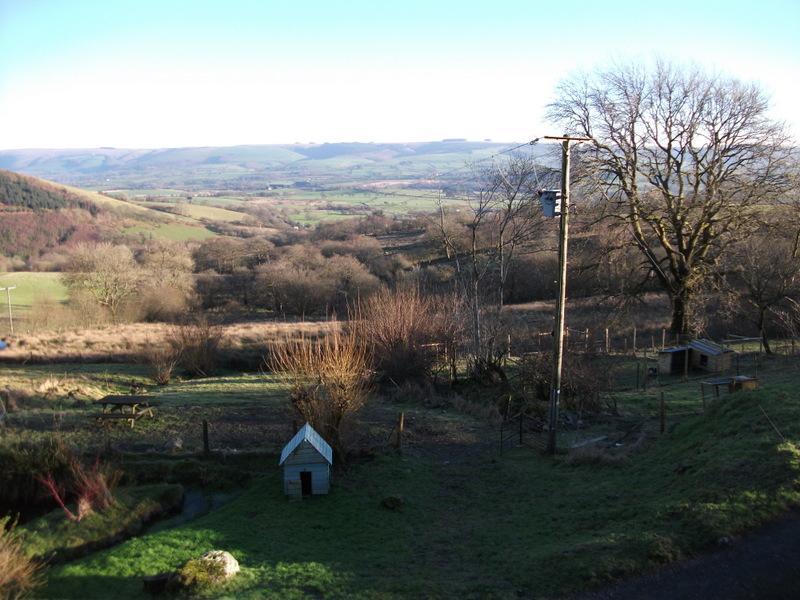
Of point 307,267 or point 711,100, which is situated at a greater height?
point 711,100

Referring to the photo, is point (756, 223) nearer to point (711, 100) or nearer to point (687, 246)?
point (687, 246)

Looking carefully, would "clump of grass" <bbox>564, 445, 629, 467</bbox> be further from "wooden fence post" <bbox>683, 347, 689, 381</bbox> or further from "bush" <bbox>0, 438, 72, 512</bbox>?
"bush" <bbox>0, 438, 72, 512</bbox>

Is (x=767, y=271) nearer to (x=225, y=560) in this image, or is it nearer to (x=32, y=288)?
(x=225, y=560)

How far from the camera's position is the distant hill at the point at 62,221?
86188 millimetres

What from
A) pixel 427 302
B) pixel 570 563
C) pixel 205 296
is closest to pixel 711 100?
pixel 427 302

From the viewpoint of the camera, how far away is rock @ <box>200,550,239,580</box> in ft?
30.4

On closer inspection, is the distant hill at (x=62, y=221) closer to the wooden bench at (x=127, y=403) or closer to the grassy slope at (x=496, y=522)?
the wooden bench at (x=127, y=403)

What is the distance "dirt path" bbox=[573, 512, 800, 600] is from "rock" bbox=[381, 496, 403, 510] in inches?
207

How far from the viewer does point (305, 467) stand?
514 inches

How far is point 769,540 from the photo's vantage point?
345 inches

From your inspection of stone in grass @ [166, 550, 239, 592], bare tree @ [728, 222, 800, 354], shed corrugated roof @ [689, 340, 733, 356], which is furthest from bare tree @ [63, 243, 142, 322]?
stone in grass @ [166, 550, 239, 592]

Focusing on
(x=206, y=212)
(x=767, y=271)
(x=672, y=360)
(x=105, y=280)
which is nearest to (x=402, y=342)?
(x=672, y=360)

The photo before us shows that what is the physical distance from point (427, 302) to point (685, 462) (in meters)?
14.4

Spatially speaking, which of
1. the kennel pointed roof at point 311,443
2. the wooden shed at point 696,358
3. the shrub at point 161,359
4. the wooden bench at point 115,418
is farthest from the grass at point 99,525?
the wooden shed at point 696,358
